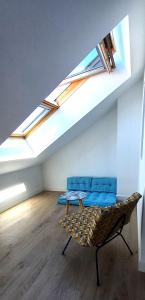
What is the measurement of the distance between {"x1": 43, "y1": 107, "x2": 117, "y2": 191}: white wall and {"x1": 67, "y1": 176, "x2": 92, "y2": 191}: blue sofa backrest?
12.3 inches

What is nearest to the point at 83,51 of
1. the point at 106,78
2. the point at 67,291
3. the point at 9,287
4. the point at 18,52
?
the point at 18,52

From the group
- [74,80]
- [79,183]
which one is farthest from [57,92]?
[79,183]

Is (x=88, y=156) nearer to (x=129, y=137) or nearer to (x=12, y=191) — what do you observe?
(x=129, y=137)

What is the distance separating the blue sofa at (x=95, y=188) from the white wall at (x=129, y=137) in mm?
258

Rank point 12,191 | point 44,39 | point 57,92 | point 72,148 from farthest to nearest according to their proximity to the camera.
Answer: point 72,148 → point 12,191 → point 57,92 → point 44,39

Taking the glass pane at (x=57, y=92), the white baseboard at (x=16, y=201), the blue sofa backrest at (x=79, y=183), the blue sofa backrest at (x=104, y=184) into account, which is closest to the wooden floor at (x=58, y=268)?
the white baseboard at (x=16, y=201)

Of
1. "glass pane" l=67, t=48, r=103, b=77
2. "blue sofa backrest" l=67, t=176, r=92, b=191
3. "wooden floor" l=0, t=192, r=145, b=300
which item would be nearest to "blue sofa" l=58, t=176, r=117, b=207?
"blue sofa backrest" l=67, t=176, r=92, b=191

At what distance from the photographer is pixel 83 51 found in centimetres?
148

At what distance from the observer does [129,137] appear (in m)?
3.55

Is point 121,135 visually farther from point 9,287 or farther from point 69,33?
point 9,287

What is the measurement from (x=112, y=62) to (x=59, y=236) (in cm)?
274

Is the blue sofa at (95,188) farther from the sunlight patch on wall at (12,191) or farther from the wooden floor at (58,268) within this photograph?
the sunlight patch on wall at (12,191)

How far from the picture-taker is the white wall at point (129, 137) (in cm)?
344

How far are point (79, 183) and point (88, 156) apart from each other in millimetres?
730
